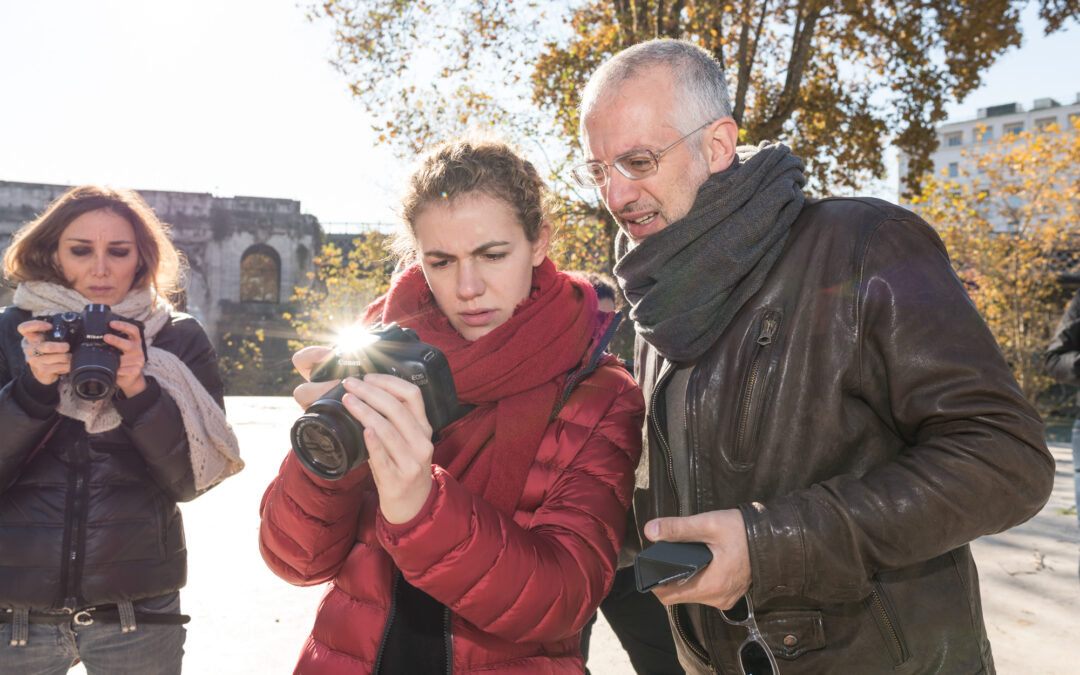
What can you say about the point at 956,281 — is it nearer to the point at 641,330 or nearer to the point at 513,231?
the point at 641,330

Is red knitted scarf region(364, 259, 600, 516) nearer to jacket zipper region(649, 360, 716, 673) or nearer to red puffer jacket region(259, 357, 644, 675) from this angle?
red puffer jacket region(259, 357, 644, 675)

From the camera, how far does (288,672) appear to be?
3719 mm

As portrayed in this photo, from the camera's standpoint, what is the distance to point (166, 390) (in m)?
2.42

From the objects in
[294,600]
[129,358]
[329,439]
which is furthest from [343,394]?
[294,600]

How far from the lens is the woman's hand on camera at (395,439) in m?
1.30

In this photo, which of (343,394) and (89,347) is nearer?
(343,394)

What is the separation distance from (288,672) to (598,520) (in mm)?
2869

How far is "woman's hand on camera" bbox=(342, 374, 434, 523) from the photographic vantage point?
130 cm

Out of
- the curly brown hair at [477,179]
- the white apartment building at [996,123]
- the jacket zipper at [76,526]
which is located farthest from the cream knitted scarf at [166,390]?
the white apartment building at [996,123]

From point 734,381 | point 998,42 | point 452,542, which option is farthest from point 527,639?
point 998,42

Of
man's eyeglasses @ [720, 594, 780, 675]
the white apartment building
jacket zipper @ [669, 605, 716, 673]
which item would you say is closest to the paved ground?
jacket zipper @ [669, 605, 716, 673]

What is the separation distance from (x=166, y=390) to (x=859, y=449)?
2053mm

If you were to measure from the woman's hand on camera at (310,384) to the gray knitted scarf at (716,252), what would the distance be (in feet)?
2.25

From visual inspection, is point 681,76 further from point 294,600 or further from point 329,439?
point 294,600
